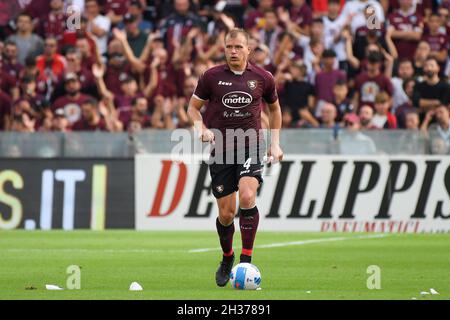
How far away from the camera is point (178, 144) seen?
817 inches

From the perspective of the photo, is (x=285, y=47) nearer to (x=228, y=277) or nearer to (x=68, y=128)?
(x=68, y=128)

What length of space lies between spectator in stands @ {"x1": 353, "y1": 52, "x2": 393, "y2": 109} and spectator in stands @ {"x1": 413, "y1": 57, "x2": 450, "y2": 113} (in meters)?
0.69

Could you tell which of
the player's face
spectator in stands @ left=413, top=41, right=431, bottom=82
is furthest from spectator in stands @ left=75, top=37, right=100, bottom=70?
the player's face

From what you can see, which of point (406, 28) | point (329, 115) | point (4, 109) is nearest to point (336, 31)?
point (406, 28)

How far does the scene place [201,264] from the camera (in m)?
14.2

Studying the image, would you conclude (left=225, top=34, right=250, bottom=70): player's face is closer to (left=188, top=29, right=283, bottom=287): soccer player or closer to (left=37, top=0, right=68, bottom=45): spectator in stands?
(left=188, top=29, right=283, bottom=287): soccer player

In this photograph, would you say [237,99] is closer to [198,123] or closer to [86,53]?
[198,123]

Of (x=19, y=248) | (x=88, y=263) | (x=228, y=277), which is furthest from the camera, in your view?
(x=19, y=248)

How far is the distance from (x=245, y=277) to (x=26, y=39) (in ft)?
46.4

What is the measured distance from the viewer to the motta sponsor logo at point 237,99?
1181cm

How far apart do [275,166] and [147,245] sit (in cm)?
409
